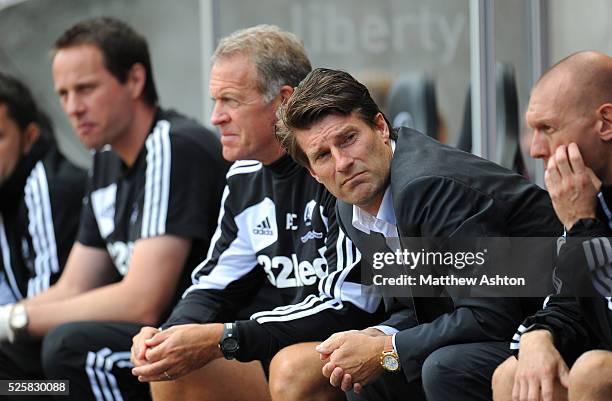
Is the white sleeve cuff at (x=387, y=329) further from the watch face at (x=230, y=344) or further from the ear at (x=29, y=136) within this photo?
the ear at (x=29, y=136)

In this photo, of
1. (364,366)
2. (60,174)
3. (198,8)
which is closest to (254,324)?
(364,366)

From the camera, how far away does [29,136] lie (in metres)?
5.94

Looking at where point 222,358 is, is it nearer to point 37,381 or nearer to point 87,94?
point 37,381

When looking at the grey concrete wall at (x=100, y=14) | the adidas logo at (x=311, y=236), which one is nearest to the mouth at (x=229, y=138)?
the adidas logo at (x=311, y=236)

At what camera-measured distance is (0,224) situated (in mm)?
5824

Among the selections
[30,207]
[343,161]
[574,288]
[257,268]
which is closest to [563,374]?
[574,288]

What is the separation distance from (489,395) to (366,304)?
78cm

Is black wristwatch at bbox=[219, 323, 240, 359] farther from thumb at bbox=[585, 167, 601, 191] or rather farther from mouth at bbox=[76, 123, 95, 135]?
mouth at bbox=[76, 123, 95, 135]

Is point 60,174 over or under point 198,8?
under

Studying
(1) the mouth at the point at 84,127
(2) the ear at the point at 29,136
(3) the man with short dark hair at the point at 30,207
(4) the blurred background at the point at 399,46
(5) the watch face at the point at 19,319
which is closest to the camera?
(4) the blurred background at the point at 399,46

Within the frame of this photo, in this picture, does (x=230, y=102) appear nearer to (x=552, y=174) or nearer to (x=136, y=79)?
(x=136, y=79)

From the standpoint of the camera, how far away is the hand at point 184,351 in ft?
12.8

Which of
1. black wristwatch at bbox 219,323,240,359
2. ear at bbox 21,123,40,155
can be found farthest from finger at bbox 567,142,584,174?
ear at bbox 21,123,40,155

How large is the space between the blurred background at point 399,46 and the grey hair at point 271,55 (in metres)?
0.84
